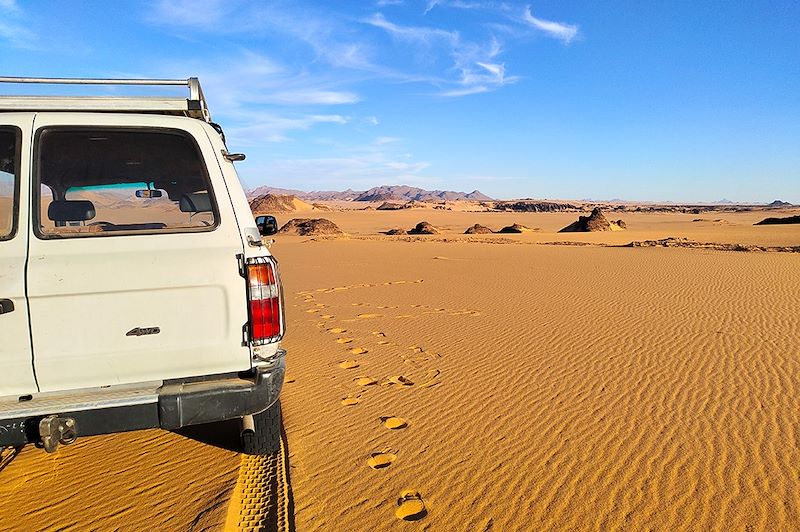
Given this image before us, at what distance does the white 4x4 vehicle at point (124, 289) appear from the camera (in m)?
2.26

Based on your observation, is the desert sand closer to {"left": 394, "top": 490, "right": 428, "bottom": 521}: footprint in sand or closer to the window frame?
{"left": 394, "top": 490, "right": 428, "bottom": 521}: footprint in sand

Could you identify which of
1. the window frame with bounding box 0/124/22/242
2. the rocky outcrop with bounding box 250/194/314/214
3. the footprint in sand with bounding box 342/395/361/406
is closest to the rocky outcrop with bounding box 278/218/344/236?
the rocky outcrop with bounding box 250/194/314/214

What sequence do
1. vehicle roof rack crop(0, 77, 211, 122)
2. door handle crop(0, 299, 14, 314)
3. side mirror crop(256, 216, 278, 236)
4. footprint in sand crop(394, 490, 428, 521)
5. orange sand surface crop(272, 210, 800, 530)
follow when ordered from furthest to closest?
1. side mirror crop(256, 216, 278, 236)
2. orange sand surface crop(272, 210, 800, 530)
3. footprint in sand crop(394, 490, 428, 521)
4. vehicle roof rack crop(0, 77, 211, 122)
5. door handle crop(0, 299, 14, 314)

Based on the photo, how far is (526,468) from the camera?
3430 millimetres

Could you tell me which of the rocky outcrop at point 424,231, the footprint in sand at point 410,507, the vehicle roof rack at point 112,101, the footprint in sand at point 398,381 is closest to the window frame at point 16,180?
the vehicle roof rack at point 112,101

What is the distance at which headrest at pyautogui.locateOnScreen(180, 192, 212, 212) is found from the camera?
2.70 metres

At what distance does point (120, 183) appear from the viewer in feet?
10.6

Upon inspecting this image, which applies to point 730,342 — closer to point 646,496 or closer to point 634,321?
point 634,321

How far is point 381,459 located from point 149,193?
7.81 ft

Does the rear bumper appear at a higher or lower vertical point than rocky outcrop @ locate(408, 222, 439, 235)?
lower

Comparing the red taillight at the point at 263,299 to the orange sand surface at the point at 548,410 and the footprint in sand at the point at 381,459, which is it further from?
the footprint in sand at the point at 381,459

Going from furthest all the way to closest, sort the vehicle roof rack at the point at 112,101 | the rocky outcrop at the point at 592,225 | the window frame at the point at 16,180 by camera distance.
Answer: the rocky outcrop at the point at 592,225, the vehicle roof rack at the point at 112,101, the window frame at the point at 16,180

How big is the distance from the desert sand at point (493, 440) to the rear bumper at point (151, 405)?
0.75 m

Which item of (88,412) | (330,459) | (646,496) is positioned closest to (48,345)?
(88,412)
